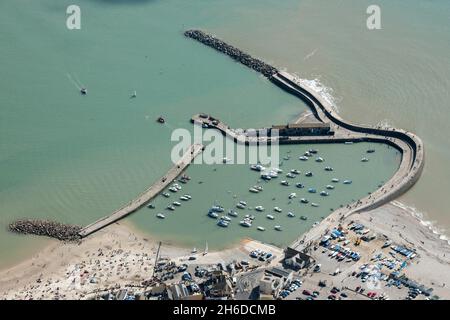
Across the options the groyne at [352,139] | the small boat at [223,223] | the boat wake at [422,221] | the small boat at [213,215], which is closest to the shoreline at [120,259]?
the boat wake at [422,221]

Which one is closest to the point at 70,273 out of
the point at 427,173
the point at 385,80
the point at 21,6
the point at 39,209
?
the point at 39,209

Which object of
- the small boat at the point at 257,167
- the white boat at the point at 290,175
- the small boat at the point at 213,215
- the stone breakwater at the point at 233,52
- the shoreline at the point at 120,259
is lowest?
the shoreline at the point at 120,259

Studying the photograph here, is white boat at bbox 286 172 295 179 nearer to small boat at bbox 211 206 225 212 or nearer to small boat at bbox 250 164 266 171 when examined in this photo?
small boat at bbox 250 164 266 171

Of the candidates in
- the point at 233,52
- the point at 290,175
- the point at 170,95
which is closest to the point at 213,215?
the point at 290,175

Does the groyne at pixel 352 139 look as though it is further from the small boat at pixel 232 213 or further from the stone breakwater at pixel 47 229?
the stone breakwater at pixel 47 229

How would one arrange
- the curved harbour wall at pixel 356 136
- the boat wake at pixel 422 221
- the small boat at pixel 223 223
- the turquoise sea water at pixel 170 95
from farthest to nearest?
the turquoise sea water at pixel 170 95, the curved harbour wall at pixel 356 136, the small boat at pixel 223 223, the boat wake at pixel 422 221

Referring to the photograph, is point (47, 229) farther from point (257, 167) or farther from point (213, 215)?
point (257, 167)
